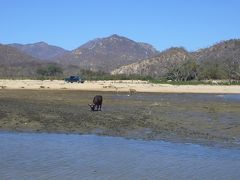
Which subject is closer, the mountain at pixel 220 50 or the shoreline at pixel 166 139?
the shoreline at pixel 166 139

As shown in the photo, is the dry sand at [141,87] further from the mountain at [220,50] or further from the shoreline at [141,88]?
the mountain at [220,50]

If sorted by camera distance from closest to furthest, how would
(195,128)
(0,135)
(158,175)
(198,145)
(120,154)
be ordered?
1. (158,175)
2. (120,154)
3. (198,145)
4. (0,135)
5. (195,128)

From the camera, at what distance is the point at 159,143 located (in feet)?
57.2

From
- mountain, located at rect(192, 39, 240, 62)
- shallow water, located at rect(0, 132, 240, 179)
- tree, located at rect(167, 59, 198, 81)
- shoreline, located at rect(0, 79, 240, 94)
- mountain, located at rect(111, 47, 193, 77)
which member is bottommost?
shallow water, located at rect(0, 132, 240, 179)

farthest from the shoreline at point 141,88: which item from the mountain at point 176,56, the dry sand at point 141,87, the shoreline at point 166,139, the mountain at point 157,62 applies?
the mountain at point 157,62

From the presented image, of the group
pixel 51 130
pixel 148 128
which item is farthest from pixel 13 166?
pixel 148 128

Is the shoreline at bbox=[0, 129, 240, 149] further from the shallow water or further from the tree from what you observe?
the tree

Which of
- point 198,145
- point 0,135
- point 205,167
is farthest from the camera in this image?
point 0,135

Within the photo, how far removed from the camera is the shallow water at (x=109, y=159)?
40.2ft

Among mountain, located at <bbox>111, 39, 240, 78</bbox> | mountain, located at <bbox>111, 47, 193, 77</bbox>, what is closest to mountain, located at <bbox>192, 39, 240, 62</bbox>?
mountain, located at <bbox>111, 39, 240, 78</bbox>

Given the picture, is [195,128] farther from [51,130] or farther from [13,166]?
[13,166]

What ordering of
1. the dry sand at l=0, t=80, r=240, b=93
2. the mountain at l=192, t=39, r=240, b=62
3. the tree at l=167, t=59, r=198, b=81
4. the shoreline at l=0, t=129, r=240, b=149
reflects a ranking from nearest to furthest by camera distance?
the shoreline at l=0, t=129, r=240, b=149 → the dry sand at l=0, t=80, r=240, b=93 → the tree at l=167, t=59, r=198, b=81 → the mountain at l=192, t=39, r=240, b=62

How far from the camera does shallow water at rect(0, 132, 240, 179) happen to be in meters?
12.3

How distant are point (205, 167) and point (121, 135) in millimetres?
6557
